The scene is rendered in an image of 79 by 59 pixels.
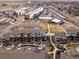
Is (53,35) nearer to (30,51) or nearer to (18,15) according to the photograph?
(30,51)

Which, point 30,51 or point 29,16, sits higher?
point 30,51

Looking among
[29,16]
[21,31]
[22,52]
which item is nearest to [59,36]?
[21,31]

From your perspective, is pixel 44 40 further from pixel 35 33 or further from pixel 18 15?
pixel 18 15

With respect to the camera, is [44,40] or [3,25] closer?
[44,40]

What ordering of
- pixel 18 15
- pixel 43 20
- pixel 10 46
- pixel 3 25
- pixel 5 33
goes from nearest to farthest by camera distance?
pixel 10 46 → pixel 5 33 → pixel 3 25 → pixel 43 20 → pixel 18 15

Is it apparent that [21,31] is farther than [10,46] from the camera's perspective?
Yes

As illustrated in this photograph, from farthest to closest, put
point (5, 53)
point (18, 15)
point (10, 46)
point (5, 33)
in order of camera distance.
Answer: point (18, 15)
point (5, 33)
point (10, 46)
point (5, 53)

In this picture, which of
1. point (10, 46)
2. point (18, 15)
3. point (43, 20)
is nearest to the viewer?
point (10, 46)

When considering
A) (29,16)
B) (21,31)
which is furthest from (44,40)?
→ (29,16)

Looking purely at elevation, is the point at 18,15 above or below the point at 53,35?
below
